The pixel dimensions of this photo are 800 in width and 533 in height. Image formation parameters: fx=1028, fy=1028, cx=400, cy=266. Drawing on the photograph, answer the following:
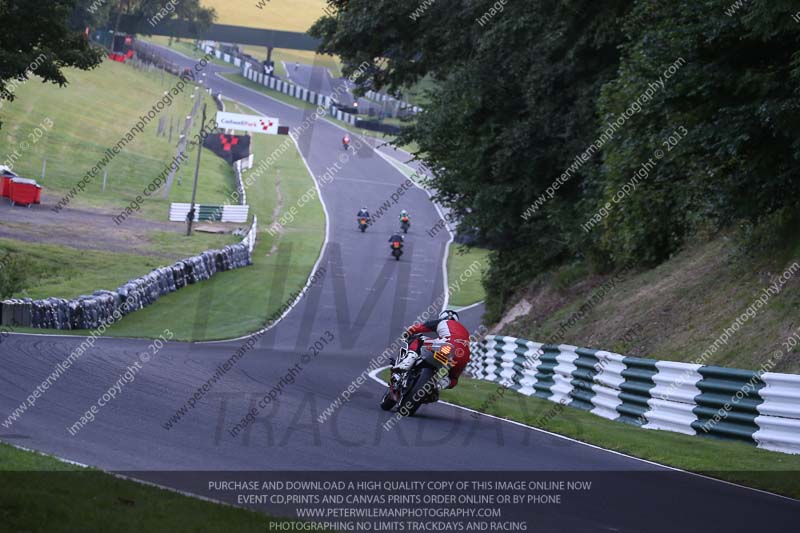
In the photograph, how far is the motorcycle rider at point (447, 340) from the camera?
12.6m

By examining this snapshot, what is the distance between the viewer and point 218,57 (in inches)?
5133

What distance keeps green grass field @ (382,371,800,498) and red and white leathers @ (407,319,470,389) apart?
1.28 meters

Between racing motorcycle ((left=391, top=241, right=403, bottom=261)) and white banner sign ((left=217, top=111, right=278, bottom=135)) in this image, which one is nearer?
racing motorcycle ((left=391, top=241, right=403, bottom=261))

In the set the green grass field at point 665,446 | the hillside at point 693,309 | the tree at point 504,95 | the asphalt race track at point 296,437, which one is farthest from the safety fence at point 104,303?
the hillside at point 693,309

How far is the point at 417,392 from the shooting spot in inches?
486

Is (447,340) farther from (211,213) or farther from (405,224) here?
(405,224)

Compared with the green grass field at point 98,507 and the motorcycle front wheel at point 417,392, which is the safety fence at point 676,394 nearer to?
the motorcycle front wheel at point 417,392

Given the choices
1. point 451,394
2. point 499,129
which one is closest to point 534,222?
point 499,129

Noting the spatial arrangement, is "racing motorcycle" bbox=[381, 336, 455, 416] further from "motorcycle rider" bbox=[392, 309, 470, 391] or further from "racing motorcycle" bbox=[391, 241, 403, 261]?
"racing motorcycle" bbox=[391, 241, 403, 261]

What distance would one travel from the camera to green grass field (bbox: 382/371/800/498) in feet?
31.5

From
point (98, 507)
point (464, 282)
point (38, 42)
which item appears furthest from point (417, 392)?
point (464, 282)

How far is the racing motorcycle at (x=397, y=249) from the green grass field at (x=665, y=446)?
35.0 metres

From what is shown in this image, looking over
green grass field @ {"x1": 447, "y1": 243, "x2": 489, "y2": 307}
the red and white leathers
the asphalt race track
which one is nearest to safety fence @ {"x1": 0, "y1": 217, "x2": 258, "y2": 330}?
the asphalt race track

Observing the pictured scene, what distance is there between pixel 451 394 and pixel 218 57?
119885mm
